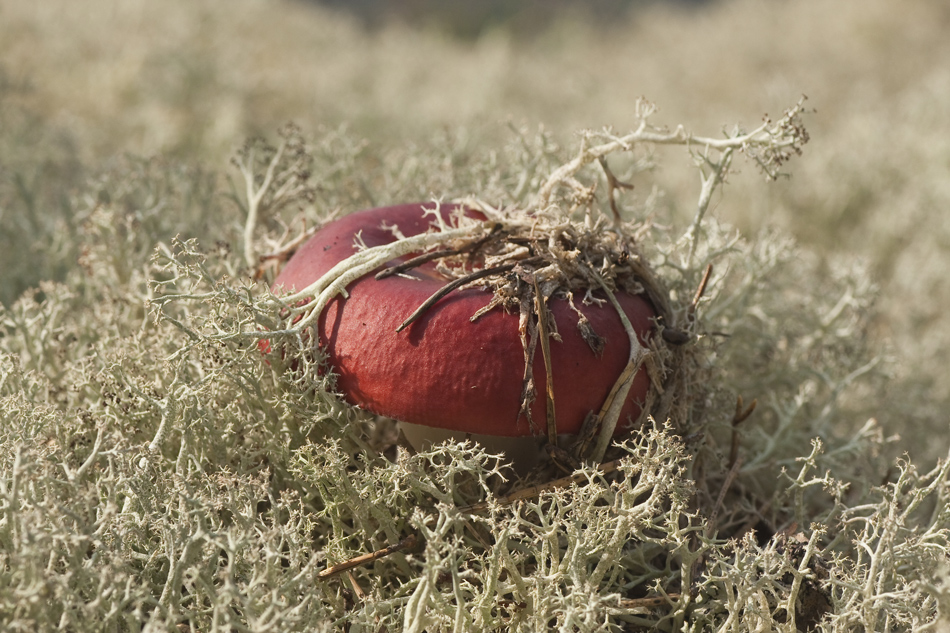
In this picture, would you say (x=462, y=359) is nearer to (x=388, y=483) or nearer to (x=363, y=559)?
(x=388, y=483)

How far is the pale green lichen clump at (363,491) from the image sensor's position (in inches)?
64.1

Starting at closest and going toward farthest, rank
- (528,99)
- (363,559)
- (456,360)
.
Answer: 1. (456,360)
2. (363,559)
3. (528,99)

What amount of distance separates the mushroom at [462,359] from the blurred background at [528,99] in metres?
1.07

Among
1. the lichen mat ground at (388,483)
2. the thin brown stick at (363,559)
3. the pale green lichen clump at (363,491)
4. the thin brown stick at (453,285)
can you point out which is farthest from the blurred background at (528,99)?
the thin brown stick at (363,559)

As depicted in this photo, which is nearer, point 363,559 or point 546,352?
point 546,352

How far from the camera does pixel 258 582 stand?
152 cm

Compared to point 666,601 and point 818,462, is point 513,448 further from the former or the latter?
point 818,462

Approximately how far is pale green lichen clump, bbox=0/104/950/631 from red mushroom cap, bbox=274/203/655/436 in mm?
80

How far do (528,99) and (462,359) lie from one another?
17.7 ft

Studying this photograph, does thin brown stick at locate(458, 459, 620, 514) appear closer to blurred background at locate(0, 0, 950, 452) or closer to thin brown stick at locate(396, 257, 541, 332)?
thin brown stick at locate(396, 257, 541, 332)

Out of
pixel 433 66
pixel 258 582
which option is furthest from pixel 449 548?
pixel 433 66

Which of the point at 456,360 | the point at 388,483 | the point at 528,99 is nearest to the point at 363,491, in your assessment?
the point at 388,483

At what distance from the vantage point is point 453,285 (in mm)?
1821

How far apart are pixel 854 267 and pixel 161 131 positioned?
3.77 metres
